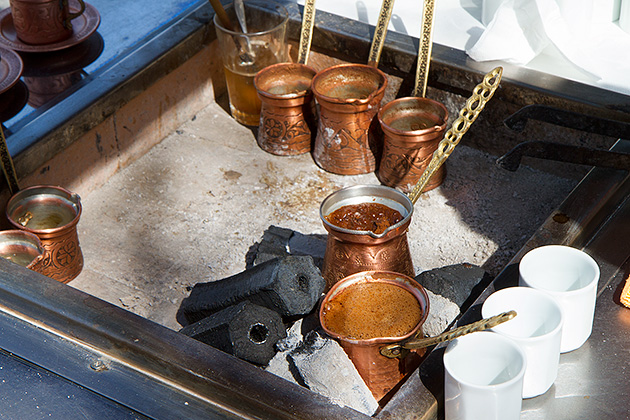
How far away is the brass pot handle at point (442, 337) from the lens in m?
1.71

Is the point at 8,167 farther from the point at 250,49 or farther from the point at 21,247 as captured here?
the point at 250,49

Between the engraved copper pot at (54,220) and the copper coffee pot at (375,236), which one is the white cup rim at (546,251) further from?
the engraved copper pot at (54,220)

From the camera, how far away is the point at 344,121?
2967 millimetres

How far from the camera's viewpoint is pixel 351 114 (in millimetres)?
2943

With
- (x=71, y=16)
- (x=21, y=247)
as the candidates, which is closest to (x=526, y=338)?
(x=21, y=247)

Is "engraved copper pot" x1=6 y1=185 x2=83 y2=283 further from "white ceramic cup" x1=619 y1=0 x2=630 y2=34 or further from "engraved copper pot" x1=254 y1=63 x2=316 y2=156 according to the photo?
"white ceramic cup" x1=619 y1=0 x2=630 y2=34

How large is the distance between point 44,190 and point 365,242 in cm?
119

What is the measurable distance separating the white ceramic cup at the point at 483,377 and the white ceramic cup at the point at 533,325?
Result: 6 cm

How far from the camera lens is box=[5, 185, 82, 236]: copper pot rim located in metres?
2.49

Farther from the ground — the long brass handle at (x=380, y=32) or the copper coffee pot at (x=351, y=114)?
the long brass handle at (x=380, y=32)

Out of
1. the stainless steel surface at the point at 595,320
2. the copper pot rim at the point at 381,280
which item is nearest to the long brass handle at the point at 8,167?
the copper pot rim at the point at 381,280

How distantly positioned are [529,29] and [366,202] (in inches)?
46.6

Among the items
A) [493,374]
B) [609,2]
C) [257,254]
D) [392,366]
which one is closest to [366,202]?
[257,254]

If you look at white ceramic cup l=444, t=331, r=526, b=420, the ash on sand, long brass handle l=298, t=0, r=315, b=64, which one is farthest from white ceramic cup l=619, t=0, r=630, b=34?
white ceramic cup l=444, t=331, r=526, b=420
